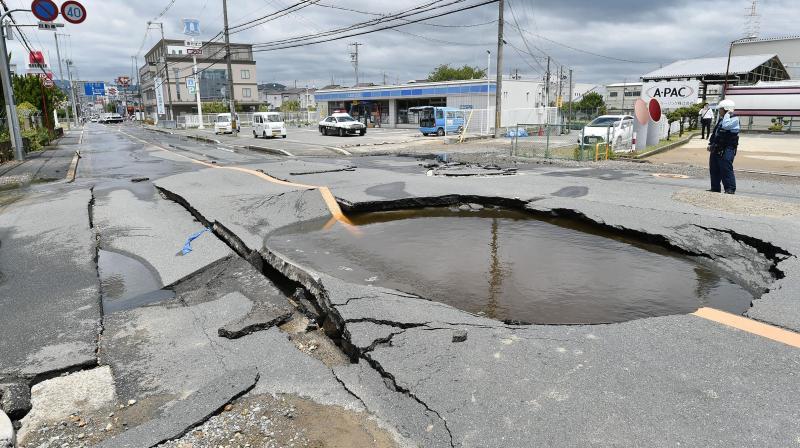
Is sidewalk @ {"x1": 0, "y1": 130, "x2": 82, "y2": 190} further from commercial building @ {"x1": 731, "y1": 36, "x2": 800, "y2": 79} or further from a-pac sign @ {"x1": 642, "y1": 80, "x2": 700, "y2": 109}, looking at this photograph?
commercial building @ {"x1": 731, "y1": 36, "x2": 800, "y2": 79}

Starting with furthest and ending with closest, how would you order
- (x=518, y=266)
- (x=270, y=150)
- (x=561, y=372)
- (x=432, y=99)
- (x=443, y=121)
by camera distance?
(x=432, y=99) < (x=443, y=121) < (x=270, y=150) < (x=518, y=266) < (x=561, y=372)

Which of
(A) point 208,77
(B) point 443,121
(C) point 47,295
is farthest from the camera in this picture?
(A) point 208,77

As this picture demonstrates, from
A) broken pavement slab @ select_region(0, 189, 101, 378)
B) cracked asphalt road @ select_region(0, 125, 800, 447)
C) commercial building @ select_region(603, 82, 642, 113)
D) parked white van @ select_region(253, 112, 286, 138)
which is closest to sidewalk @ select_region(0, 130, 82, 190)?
broken pavement slab @ select_region(0, 189, 101, 378)

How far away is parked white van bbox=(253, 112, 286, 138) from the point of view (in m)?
34.1

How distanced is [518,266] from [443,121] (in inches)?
1112

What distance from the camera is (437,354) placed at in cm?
347

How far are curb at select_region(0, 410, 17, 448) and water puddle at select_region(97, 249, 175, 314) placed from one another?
1984mm

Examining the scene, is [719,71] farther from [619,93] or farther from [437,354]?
[619,93]

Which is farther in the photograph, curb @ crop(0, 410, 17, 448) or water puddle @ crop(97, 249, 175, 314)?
water puddle @ crop(97, 249, 175, 314)

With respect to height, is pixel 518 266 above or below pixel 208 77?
below

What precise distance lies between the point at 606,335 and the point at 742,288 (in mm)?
2511

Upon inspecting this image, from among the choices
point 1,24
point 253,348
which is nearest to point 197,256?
point 253,348

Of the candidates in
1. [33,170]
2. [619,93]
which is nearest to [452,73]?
[619,93]

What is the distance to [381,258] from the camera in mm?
6457
